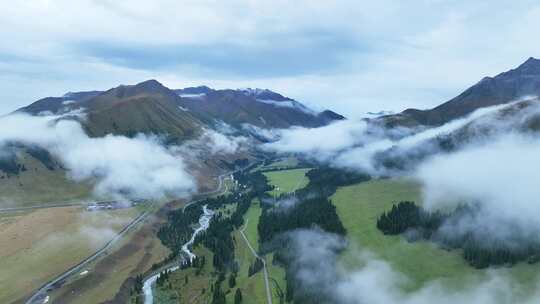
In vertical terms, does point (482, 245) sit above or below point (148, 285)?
above

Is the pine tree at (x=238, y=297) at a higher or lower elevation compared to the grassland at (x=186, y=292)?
higher

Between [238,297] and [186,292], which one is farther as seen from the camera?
[186,292]

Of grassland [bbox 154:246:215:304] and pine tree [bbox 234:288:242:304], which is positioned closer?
pine tree [bbox 234:288:242:304]

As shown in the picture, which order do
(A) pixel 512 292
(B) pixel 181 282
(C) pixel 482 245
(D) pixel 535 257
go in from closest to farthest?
(A) pixel 512 292, (D) pixel 535 257, (C) pixel 482 245, (B) pixel 181 282

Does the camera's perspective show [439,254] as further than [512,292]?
Yes

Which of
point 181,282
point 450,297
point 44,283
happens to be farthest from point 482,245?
point 44,283

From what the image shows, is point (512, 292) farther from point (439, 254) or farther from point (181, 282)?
point (181, 282)

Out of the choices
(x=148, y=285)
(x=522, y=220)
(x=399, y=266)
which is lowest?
(x=148, y=285)

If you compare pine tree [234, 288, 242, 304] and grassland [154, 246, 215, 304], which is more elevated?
pine tree [234, 288, 242, 304]

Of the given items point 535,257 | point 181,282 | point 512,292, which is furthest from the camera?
point 181,282

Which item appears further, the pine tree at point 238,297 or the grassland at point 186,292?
the grassland at point 186,292

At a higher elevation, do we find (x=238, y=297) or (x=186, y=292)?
(x=238, y=297)
